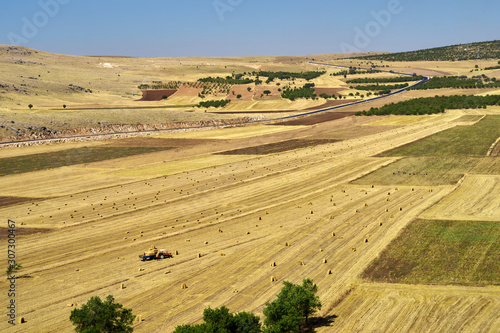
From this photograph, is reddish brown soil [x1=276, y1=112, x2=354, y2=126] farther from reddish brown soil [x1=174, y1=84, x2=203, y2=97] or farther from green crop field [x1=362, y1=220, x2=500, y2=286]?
green crop field [x1=362, y1=220, x2=500, y2=286]

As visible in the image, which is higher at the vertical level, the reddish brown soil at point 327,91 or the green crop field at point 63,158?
the reddish brown soil at point 327,91

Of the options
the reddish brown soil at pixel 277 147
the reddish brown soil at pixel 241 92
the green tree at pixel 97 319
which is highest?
the reddish brown soil at pixel 241 92

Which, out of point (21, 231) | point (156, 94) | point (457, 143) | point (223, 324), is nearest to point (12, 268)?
point (21, 231)

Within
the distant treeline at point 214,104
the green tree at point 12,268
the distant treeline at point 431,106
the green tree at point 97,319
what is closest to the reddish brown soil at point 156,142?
the distant treeline at point 431,106

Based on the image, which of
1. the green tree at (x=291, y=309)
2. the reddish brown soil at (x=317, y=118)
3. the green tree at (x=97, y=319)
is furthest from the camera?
the reddish brown soil at (x=317, y=118)

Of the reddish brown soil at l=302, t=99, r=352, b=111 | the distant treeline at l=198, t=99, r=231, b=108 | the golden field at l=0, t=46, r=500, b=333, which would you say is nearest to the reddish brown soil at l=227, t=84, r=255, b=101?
the distant treeline at l=198, t=99, r=231, b=108

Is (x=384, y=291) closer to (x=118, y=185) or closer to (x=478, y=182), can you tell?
(x=478, y=182)

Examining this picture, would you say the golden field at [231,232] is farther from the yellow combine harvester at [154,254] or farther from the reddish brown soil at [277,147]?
the reddish brown soil at [277,147]
